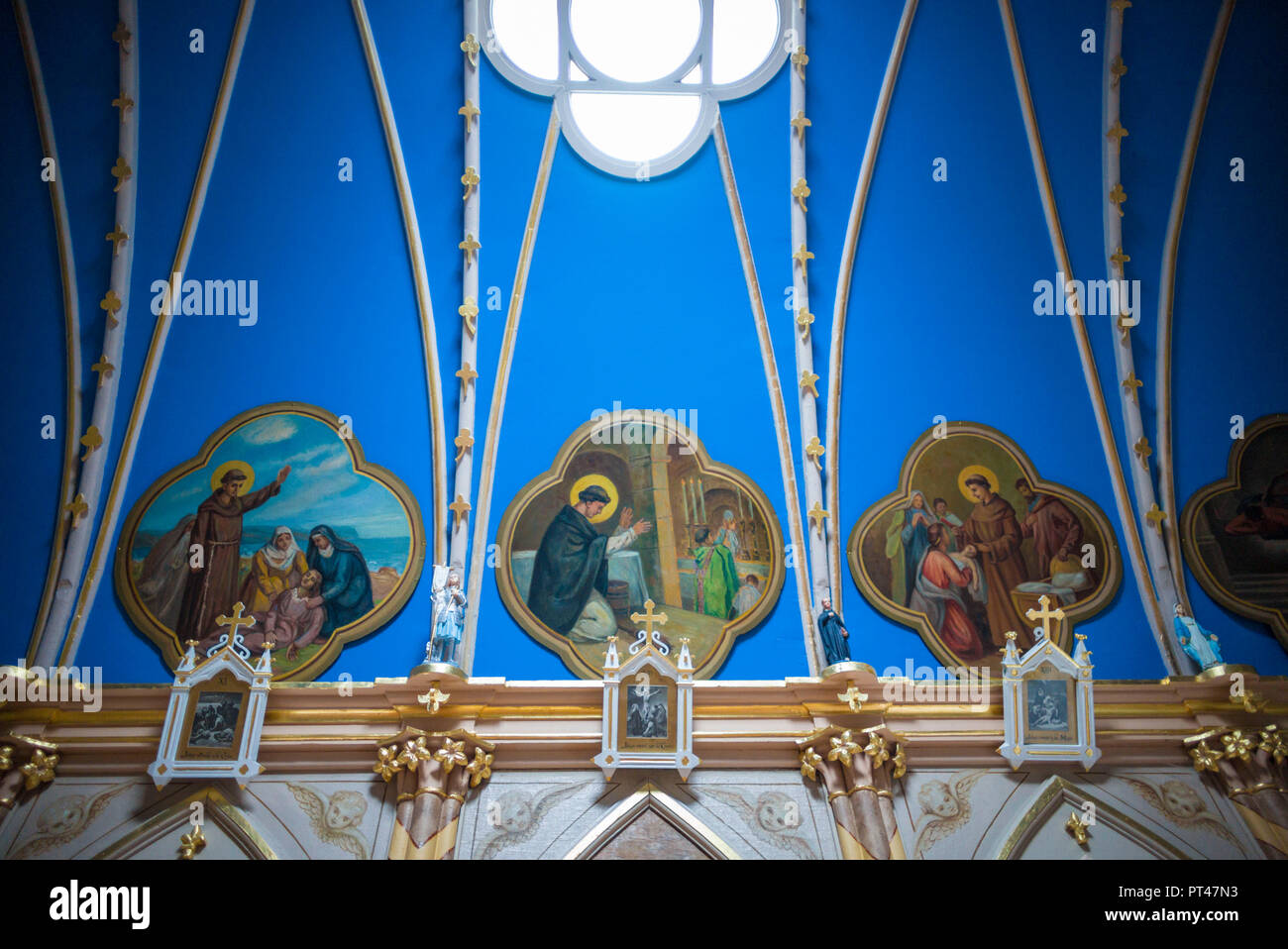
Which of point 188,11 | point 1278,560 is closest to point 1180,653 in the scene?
point 1278,560

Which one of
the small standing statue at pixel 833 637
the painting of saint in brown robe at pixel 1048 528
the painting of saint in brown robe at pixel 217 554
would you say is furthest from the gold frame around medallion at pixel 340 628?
the painting of saint in brown robe at pixel 1048 528

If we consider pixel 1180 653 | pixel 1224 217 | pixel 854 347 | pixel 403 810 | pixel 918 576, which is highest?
pixel 1224 217

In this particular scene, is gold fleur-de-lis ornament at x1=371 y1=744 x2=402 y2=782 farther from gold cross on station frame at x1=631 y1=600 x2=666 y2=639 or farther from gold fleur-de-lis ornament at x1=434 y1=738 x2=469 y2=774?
gold cross on station frame at x1=631 y1=600 x2=666 y2=639

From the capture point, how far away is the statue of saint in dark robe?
30.3 ft

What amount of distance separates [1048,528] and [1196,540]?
1.23 metres

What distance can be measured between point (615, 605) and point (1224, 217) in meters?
6.41

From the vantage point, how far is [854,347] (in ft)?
33.0

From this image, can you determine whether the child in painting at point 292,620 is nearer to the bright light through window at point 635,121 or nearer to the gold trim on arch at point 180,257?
the gold trim on arch at point 180,257

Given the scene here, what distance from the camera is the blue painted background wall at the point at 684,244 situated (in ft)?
31.2

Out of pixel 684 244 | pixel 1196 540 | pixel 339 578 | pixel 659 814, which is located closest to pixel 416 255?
pixel 684 244

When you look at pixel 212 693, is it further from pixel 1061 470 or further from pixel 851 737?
pixel 1061 470

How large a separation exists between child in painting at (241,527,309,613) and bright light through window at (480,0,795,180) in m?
4.46

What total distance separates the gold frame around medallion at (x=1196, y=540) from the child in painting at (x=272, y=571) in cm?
764

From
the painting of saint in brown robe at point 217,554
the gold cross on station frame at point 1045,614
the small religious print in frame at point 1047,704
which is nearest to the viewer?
the small religious print in frame at point 1047,704
